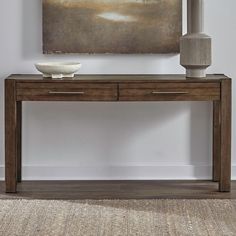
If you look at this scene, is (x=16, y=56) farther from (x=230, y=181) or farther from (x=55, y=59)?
(x=230, y=181)

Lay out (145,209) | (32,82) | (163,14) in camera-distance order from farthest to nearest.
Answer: (163,14), (32,82), (145,209)

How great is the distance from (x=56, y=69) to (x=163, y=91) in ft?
2.25

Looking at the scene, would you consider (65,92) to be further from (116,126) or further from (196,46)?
(196,46)

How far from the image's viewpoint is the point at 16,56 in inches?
200

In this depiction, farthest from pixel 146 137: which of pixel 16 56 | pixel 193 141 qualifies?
pixel 16 56

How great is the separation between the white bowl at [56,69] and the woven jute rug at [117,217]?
820mm

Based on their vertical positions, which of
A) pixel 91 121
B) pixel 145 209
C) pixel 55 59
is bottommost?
pixel 145 209

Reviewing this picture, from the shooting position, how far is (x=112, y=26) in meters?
5.03

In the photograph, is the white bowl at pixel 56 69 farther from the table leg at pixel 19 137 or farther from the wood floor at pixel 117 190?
the wood floor at pixel 117 190

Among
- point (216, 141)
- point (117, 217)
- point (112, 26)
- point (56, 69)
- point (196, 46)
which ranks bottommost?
point (117, 217)

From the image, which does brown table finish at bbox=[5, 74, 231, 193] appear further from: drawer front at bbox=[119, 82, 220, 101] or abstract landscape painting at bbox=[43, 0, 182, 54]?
abstract landscape painting at bbox=[43, 0, 182, 54]

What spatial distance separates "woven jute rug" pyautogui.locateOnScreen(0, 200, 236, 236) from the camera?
12.8 ft

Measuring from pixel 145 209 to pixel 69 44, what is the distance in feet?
4.45

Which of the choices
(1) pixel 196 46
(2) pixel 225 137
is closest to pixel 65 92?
(1) pixel 196 46
